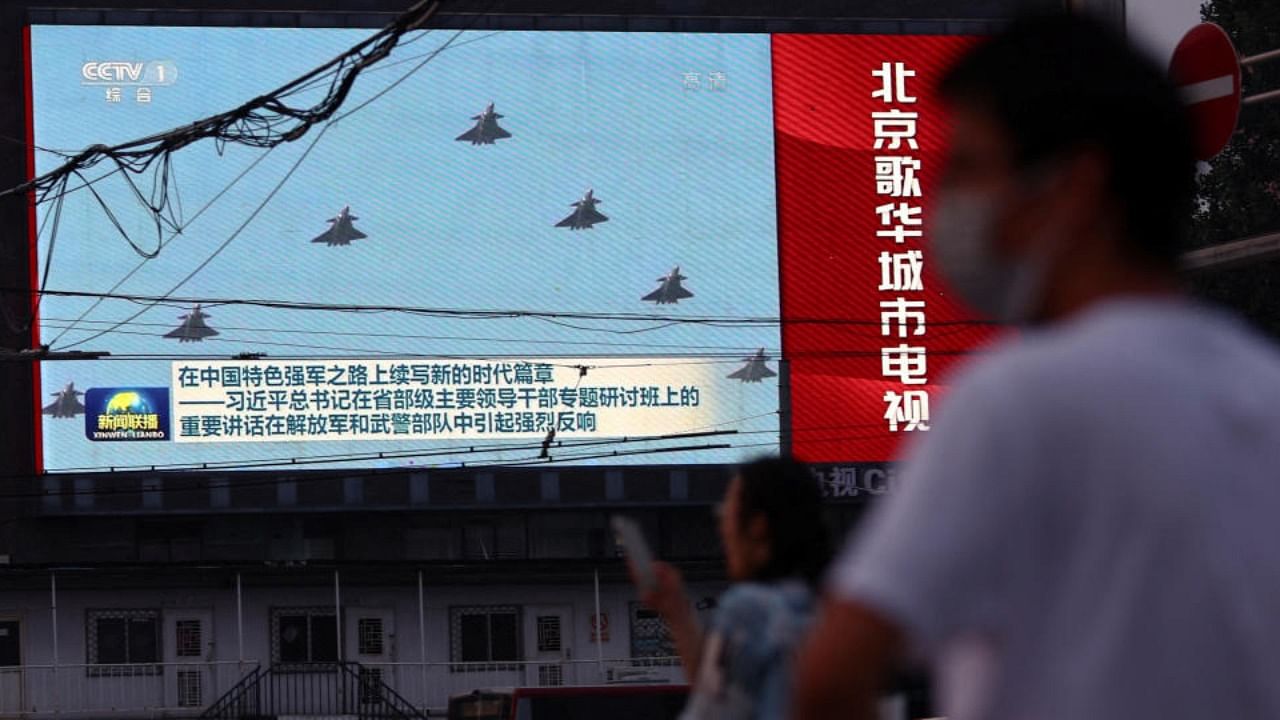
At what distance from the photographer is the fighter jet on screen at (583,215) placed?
43.7 metres

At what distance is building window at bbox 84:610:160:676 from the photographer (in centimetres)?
4397

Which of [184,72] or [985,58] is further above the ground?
[184,72]

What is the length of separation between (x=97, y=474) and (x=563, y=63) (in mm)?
12137

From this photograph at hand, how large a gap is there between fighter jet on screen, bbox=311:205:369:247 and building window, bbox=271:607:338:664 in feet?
24.8

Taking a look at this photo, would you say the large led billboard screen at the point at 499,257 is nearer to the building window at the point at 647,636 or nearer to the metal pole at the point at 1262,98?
the building window at the point at 647,636

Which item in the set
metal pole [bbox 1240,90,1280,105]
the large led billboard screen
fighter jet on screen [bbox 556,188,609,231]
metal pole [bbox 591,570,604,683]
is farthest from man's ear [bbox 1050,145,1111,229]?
metal pole [bbox 591,570,604,683]

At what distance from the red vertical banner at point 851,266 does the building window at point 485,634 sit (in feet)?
22.9

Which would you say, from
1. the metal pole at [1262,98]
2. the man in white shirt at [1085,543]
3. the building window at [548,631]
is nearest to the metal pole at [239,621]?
the building window at [548,631]

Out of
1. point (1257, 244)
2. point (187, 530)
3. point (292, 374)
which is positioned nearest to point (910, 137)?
point (292, 374)

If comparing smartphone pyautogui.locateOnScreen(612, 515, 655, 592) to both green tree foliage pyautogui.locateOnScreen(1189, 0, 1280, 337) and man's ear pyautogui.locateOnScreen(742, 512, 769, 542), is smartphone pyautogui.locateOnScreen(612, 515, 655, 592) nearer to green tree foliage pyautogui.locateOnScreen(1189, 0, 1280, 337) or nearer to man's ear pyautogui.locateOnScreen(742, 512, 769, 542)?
man's ear pyautogui.locateOnScreen(742, 512, 769, 542)

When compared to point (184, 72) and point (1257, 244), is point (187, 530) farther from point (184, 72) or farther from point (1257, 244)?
point (1257, 244)

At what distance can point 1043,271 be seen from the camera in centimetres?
177

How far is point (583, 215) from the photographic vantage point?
43.8 metres

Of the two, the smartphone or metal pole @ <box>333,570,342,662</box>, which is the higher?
the smartphone
